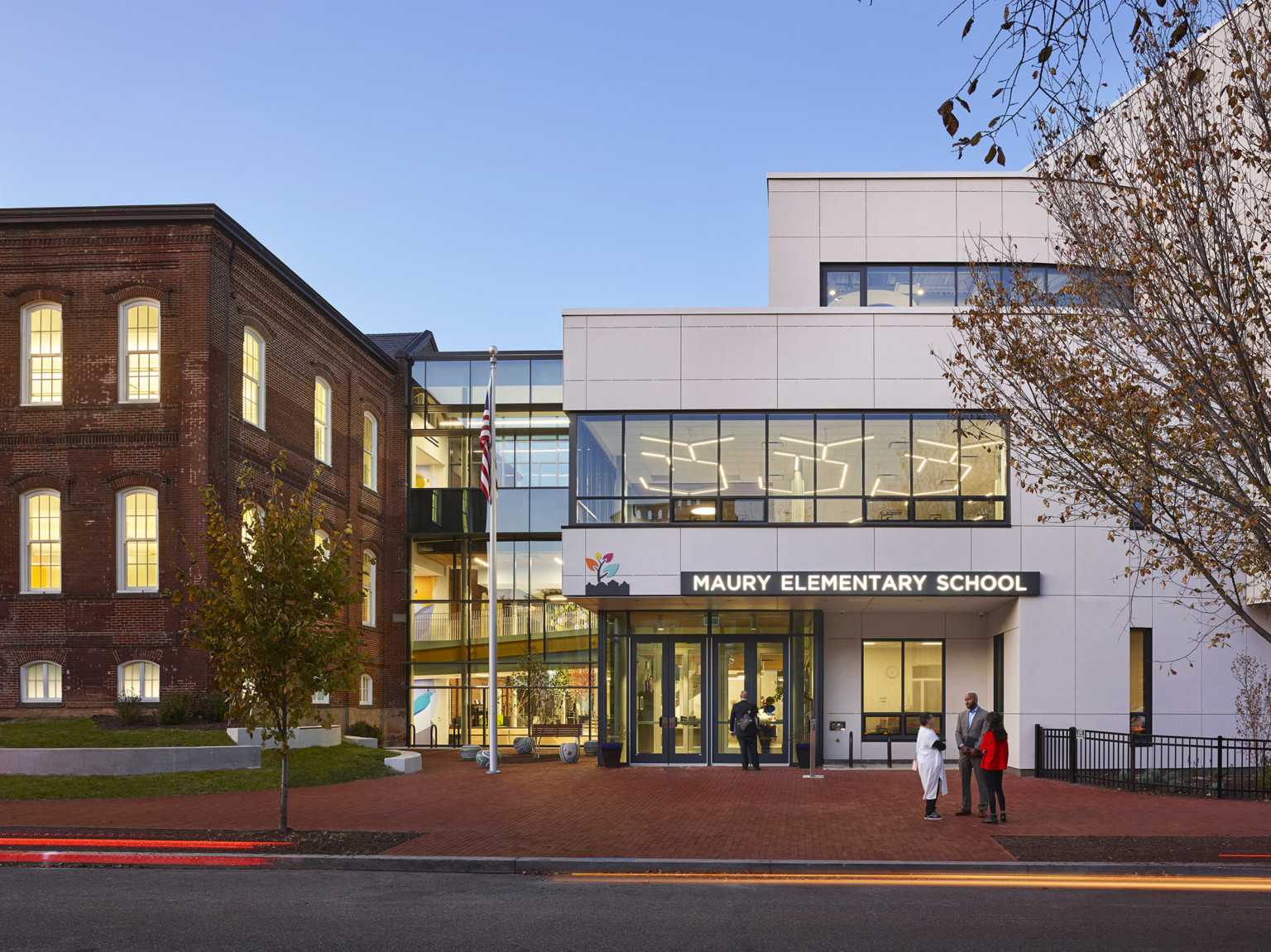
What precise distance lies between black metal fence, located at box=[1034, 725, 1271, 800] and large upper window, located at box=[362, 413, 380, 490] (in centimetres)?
2234

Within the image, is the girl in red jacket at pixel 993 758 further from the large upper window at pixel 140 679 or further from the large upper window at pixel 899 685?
the large upper window at pixel 140 679

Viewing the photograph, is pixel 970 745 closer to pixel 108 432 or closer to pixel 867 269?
pixel 867 269

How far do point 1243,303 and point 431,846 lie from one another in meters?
11.3

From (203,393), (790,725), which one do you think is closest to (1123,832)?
(790,725)

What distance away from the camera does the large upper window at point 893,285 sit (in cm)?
2919

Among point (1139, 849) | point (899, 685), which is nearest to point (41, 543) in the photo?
point (899, 685)

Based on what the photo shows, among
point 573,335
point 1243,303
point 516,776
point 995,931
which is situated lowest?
point 516,776

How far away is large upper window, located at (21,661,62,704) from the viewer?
88.4ft

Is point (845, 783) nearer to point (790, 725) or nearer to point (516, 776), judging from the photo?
point (790, 725)

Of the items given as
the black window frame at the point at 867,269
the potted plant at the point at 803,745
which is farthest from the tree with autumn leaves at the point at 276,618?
the black window frame at the point at 867,269

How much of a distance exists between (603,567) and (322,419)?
12695 mm

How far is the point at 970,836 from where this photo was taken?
1540cm

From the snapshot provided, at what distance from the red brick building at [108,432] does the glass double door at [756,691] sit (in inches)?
457

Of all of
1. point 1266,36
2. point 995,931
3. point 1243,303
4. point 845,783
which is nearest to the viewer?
point 995,931
